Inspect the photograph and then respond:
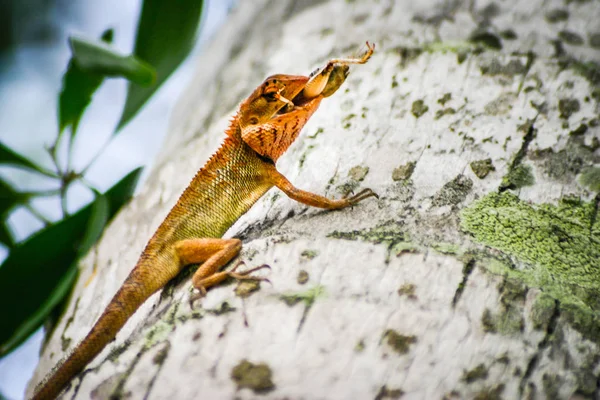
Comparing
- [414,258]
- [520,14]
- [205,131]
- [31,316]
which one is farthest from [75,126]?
[520,14]

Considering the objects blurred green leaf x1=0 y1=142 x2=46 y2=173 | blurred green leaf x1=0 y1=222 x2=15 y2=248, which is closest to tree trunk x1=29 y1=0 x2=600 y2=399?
blurred green leaf x1=0 y1=142 x2=46 y2=173

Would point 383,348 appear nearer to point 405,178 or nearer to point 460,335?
point 460,335

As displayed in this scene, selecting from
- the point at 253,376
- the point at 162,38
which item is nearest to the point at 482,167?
the point at 253,376

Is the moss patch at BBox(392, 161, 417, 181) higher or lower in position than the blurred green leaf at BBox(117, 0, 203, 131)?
lower

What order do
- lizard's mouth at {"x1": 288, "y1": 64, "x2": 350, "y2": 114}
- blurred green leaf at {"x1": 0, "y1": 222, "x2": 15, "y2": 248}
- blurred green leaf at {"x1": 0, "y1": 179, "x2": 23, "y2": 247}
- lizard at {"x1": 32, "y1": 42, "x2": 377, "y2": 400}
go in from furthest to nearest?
1. blurred green leaf at {"x1": 0, "y1": 222, "x2": 15, "y2": 248}
2. blurred green leaf at {"x1": 0, "y1": 179, "x2": 23, "y2": 247}
3. lizard's mouth at {"x1": 288, "y1": 64, "x2": 350, "y2": 114}
4. lizard at {"x1": 32, "y1": 42, "x2": 377, "y2": 400}

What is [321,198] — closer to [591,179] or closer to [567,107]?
[591,179]

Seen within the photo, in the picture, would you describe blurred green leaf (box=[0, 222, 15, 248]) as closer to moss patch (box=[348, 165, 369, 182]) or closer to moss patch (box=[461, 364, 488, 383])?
moss patch (box=[348, 165, 369, 182])

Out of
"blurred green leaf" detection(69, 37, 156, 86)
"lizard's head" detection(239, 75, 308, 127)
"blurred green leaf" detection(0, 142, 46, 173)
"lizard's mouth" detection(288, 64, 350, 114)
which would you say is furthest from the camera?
"blurred green leaf" detection(0, 142, 46, 173)
